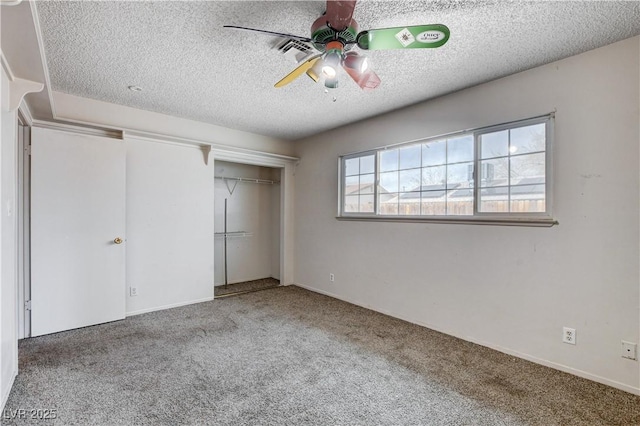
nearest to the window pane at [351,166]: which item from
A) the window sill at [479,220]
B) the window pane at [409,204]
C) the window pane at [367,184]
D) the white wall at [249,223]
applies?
the window pane at [367,184]

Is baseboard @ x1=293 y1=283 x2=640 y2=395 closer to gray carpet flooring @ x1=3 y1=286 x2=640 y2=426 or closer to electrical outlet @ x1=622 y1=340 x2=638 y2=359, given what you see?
gray carpet flooring @ x1=3 y1=286 x2=640 y2=426

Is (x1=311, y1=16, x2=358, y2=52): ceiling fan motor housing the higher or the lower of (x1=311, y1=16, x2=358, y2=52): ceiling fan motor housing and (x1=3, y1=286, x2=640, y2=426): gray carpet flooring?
the higher

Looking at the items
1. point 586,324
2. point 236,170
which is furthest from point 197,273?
point 586,324

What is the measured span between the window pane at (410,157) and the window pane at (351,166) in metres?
0.73

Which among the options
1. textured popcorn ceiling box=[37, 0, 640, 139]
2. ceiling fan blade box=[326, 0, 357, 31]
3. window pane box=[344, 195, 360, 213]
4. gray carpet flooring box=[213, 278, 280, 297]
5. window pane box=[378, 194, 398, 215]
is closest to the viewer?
ceiling fan blade box=[326, 0, 357, 31]

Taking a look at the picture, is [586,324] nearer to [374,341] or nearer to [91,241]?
[374,341]

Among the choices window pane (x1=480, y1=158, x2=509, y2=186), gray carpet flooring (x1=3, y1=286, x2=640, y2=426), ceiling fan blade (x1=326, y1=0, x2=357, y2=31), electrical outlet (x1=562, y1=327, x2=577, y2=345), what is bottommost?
gray carpet flooring (x1=3, y1=286, x2=640, y2=426)

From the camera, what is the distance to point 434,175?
3.31 metres

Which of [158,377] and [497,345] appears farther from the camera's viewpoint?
[497,345]

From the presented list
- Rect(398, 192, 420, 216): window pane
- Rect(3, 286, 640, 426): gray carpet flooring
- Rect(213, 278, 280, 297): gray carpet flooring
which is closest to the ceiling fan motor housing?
Rect(398, 192, 420, 216): window pane

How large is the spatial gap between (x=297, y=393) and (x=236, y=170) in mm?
3971

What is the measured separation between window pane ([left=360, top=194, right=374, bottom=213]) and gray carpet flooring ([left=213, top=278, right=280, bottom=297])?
2073mm

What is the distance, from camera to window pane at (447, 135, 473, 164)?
301 centimetres

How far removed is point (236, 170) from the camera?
527 cm
